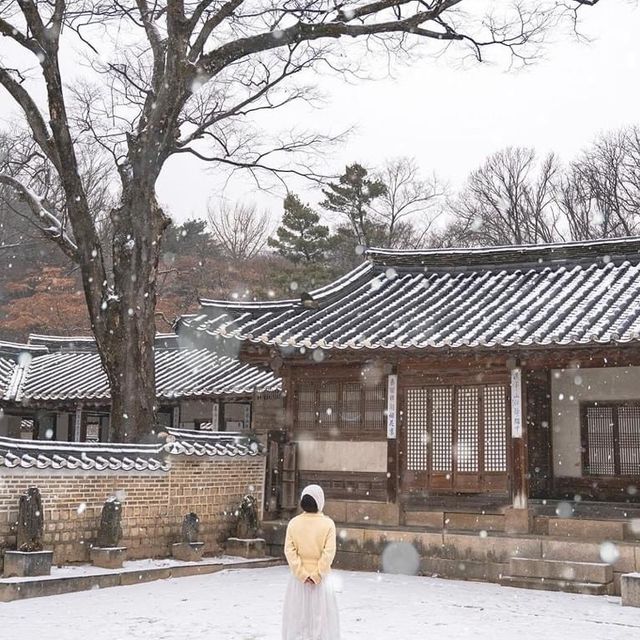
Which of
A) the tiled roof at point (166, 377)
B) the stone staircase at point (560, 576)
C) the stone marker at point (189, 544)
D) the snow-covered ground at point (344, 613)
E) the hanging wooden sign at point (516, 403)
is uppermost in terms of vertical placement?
the tiled roof at point (166, 377)

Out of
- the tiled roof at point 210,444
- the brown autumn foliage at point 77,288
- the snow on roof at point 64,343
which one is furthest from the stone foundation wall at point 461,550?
the brown autumn foliage at point 77,288

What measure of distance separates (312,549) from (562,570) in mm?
6821

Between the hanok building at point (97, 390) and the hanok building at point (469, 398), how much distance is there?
464cm

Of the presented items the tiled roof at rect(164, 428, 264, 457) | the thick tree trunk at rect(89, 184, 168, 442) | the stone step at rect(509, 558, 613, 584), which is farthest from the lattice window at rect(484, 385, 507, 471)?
the thick tree trunk at rect(89, 184, 168, 442)

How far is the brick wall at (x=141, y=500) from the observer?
11656 millimetres

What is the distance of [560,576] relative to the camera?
12.4m

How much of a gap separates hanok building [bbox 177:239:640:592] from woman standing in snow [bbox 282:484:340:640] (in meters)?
6.60

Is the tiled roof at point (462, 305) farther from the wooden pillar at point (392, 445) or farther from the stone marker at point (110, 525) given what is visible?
the stone marker at point (110, 525)

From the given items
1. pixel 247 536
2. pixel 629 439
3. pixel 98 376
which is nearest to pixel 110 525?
pixel 247 536

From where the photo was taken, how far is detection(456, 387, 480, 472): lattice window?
14.1 metres

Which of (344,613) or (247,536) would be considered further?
(247,536)

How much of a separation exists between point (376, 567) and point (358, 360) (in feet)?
11.5

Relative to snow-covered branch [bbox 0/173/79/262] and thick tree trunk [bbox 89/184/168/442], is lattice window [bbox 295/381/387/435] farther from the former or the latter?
snow-covered branch [bbox 0/173/79/262]

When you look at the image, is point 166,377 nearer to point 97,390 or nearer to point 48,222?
point 97,390
